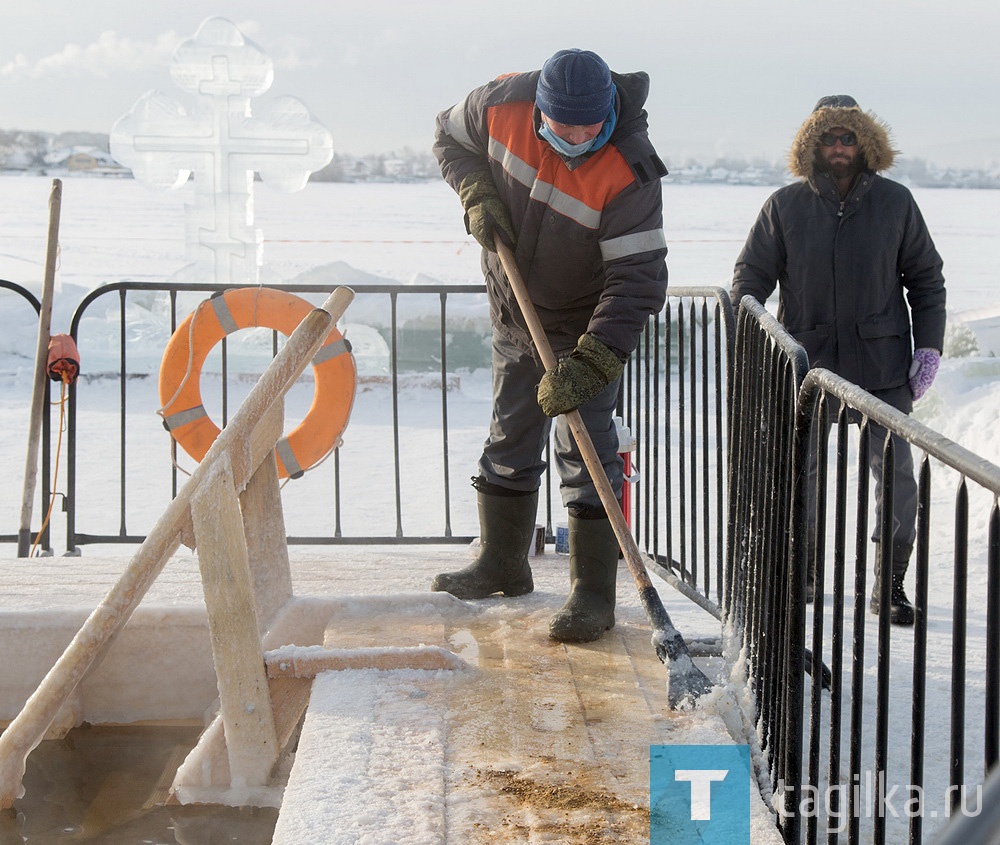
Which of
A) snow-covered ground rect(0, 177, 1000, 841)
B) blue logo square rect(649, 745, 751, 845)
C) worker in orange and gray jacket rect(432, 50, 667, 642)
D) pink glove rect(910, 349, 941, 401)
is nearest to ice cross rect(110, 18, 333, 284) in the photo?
snow-covered ground rect(0, 177, 1000, 841)

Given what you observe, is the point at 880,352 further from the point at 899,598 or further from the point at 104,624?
the point at 104,624

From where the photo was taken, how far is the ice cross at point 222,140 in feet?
33.9

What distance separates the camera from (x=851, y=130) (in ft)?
14.8

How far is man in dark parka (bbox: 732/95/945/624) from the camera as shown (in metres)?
4.54

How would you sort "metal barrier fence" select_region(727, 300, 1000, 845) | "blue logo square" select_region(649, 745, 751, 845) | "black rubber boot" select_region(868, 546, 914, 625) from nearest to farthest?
"metal barrier fence" select_region(727, 300, 1000, 845), "blue logo square" select_region(649, 745, 751, 845), "black rubber boot" select_region(868, 546, 914, 625)

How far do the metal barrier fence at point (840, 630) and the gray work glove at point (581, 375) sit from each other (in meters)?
0.42

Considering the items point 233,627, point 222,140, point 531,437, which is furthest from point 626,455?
point 222,140

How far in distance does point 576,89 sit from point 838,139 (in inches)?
69.2

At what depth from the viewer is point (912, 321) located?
15.6 feet

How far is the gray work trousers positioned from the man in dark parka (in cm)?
121

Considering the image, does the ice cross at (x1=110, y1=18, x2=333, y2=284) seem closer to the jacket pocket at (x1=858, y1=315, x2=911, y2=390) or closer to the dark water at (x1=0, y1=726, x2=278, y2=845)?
the jacket pocket at (x1=858, y1=315, x2=911, y2=390)

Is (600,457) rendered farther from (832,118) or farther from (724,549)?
(832,118)

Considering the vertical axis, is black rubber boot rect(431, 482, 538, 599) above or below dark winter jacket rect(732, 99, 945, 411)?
below

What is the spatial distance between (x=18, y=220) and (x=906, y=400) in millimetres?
25623
